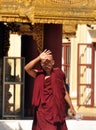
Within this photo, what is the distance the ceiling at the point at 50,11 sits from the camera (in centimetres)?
1073

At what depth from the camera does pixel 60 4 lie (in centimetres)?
1075

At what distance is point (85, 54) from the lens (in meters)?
20.3

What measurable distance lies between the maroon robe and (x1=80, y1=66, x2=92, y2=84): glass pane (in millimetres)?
11205

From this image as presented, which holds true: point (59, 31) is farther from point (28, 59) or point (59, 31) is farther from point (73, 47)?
point (73, 47)

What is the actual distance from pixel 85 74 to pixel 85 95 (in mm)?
559

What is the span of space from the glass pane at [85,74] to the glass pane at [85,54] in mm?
186

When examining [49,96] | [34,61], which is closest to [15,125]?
[49,96]

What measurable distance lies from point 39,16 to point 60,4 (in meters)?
0.34

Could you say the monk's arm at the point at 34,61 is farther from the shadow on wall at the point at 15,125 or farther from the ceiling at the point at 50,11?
the ceiling at the point at 50,11

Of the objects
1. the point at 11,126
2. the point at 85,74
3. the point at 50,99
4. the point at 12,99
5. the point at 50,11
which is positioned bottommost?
the point at 11,126

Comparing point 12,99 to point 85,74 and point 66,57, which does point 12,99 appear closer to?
point 85,74

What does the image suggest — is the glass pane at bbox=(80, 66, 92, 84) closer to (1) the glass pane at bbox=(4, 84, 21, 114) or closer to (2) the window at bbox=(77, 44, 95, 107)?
(2) the window at bbox=(77, 44, 95, 107)

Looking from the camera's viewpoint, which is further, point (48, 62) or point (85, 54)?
point (85, 54)

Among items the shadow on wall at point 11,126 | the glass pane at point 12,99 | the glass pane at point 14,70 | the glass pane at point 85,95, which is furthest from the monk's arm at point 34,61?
the glass pane at point 85,95
